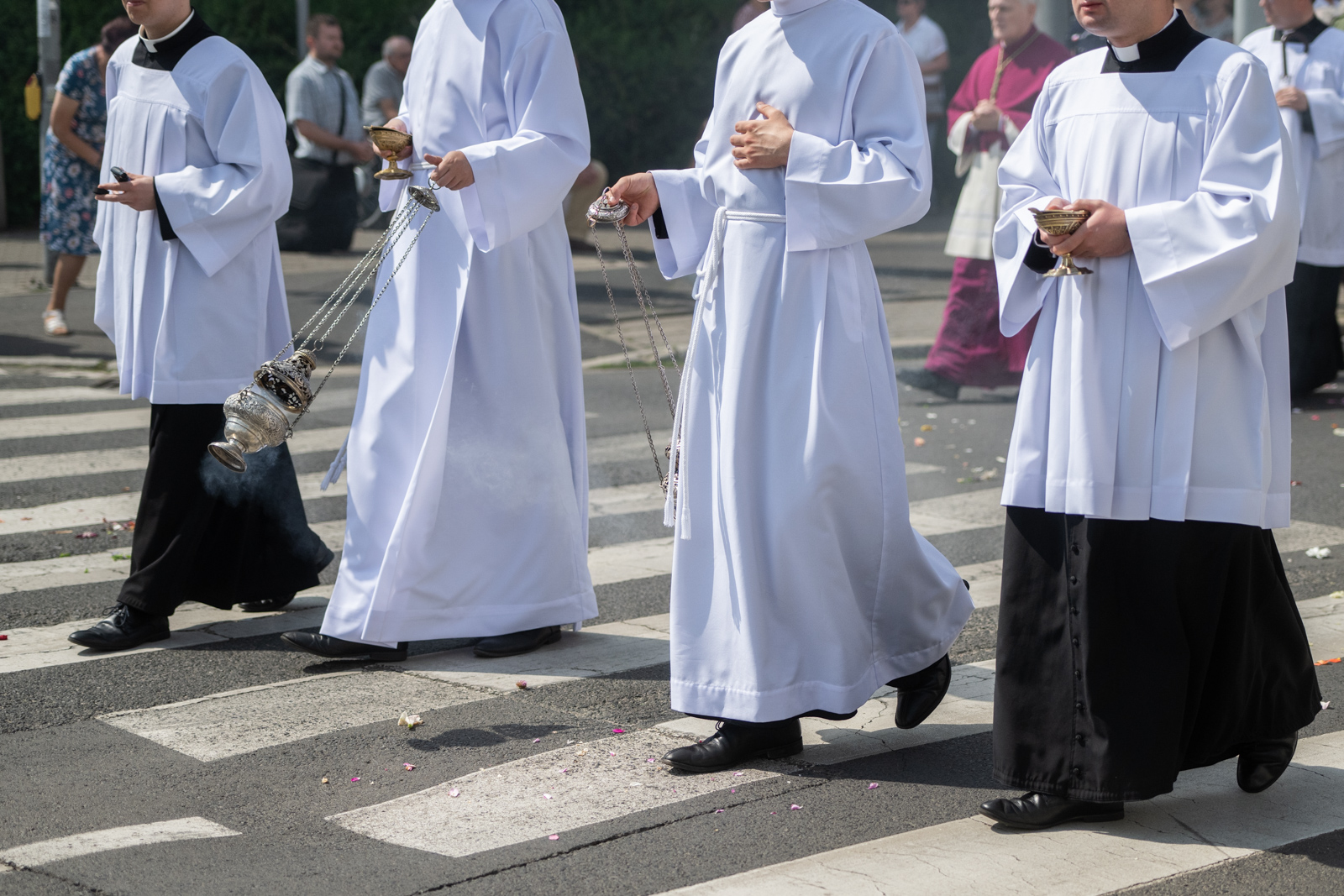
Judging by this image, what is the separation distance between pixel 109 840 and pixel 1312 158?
7785mm

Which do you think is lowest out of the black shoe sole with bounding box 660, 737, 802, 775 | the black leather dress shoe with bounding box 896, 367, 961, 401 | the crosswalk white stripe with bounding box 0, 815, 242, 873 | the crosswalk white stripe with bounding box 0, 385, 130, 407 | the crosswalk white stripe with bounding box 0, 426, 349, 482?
the crosswalk white stripe with bounding box 0, 815, 242, 873

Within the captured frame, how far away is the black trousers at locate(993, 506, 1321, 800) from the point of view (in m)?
3.63

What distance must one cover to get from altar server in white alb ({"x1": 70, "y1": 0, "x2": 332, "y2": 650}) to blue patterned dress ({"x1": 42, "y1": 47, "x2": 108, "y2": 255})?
18.9 feet

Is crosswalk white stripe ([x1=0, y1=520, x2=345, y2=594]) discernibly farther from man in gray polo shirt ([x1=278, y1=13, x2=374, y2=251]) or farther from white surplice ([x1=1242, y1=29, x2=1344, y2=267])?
man in gray polo shirt ([x1=278, y1=13, x2=374, y2=251])

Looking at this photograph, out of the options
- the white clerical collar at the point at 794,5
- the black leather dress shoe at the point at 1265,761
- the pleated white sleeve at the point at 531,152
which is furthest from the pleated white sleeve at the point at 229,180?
the black leather dress shoe at the point at 1265,761

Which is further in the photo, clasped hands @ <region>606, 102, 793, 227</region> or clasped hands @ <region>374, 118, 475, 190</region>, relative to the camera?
clasped hands @ <region>374, 118, 475, 190</region>

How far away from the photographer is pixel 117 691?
4.80m

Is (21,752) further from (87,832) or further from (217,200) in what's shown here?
(217,200)

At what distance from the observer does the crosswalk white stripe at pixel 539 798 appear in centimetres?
372

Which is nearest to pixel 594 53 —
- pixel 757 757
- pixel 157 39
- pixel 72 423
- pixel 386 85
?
pixel 386 85

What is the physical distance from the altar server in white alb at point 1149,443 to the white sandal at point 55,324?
29.9 feet

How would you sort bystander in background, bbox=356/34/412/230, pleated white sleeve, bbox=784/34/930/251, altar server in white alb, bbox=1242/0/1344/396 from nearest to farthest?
pleated white sleeve, bbox=784/34/930/251 → altar server in white alb, bbox=1242/0/1344/396 → bystander in background, bbox=356/34/412/230

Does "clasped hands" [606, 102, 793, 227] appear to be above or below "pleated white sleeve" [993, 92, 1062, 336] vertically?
above

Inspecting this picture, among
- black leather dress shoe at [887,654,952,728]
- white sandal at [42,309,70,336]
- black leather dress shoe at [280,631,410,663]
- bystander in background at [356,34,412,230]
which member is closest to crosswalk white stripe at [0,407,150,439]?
white sandal at [42,309,70,336]
